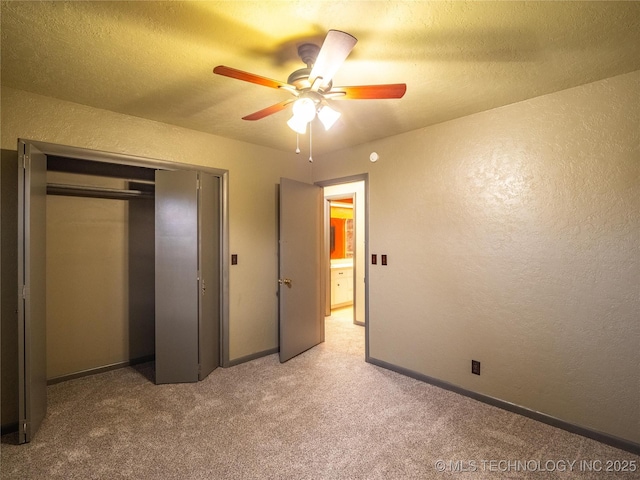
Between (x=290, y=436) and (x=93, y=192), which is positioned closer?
(x=290, y=436)

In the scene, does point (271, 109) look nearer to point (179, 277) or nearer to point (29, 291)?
point (179, 277)

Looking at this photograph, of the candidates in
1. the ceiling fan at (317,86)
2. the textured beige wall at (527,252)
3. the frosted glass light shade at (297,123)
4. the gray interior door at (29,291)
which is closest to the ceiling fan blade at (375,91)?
the ceiling fan at (317,86)

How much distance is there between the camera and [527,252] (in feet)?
8.26

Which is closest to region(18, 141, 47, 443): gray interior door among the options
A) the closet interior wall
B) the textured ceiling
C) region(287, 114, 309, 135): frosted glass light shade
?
the textured ceiling

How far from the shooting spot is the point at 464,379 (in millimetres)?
2867

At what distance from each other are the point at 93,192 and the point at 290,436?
117 inches

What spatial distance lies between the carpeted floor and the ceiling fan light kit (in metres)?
2.12

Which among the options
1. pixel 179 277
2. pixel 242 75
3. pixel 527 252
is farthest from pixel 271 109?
pixel 527 252

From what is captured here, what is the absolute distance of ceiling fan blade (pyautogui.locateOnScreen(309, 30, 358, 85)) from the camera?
1.36m

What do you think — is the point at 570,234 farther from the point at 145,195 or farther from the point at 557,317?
the point at 145,195

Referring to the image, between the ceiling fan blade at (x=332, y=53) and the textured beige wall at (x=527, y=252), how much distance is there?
5.63ft

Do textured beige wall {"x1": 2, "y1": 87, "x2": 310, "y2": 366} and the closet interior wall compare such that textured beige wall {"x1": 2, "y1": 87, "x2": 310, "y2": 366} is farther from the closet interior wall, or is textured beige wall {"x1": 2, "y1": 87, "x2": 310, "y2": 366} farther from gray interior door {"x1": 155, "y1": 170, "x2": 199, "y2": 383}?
the closet interior wall

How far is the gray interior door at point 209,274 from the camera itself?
10.5 ft

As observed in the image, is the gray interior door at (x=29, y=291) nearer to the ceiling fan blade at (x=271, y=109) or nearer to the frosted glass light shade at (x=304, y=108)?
the ceiling fan blade at (x=271, y=109)
